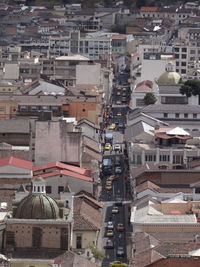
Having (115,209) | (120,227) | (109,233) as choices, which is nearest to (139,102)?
(115,209)

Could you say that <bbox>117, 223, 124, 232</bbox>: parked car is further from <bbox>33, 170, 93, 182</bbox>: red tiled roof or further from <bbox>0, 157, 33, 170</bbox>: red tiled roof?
<bbox>0, 157, 33, 170</bbox>: red tiled roof

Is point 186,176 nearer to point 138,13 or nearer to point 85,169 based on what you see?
point 85,169

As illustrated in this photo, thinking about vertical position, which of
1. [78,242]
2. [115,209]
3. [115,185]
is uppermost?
[78,242]

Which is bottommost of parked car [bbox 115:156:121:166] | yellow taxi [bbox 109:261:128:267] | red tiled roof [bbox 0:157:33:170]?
parked car [bbox 115:156:121:166]

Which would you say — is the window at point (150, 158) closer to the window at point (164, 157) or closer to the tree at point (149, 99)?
the window at point (164, 157)

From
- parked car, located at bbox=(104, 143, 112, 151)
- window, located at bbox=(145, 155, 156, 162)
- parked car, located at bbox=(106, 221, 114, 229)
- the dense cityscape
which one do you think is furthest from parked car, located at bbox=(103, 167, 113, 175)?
parked car, located at bbox=(106, 221, 114, 229)

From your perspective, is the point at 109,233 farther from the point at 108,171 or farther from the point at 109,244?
the point at 108,171

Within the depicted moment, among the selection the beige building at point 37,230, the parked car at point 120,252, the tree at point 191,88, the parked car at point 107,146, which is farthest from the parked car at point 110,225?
the tree at point 191,88

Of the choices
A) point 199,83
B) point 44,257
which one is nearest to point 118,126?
point 199,83
